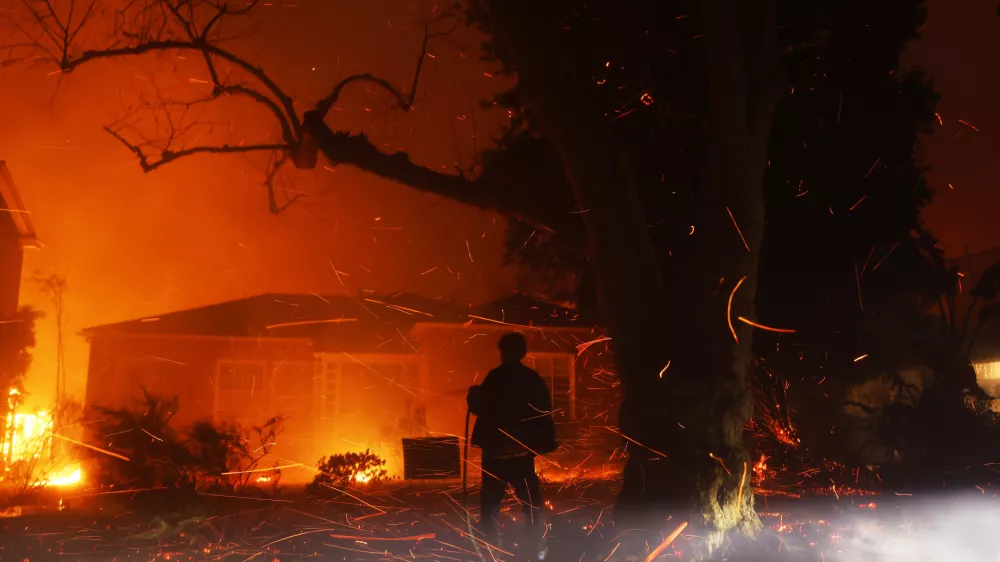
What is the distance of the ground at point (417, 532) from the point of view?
264 inches

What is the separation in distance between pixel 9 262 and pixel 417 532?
13.6 metres

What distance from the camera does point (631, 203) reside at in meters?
6.98

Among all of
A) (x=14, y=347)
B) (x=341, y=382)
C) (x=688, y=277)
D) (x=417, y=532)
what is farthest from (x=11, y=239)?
(x=688, y=277)

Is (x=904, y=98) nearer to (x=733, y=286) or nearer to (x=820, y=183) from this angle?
(x=820, y=183)

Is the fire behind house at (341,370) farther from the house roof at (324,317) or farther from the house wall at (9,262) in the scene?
the house wall at (9,262)

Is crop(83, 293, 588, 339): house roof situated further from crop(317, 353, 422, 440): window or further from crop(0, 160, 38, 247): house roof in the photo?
crop(0, 160, 38, 247): house roof

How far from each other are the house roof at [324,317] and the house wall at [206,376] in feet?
0.96

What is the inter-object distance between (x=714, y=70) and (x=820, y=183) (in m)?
4.60

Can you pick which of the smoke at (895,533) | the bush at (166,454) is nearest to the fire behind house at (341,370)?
the bush at (166,454)

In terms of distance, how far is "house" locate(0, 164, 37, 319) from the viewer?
16422 mm

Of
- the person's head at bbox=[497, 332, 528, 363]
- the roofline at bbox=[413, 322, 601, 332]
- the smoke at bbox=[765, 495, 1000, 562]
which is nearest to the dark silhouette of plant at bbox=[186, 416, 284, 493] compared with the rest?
the person's head at bbox=[497, 332, 528, 363]

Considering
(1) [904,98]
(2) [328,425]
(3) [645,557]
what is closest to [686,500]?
(3) [645,557]

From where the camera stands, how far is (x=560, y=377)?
19.6 meters

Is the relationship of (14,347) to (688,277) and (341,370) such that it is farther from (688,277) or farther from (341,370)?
(688,277)
